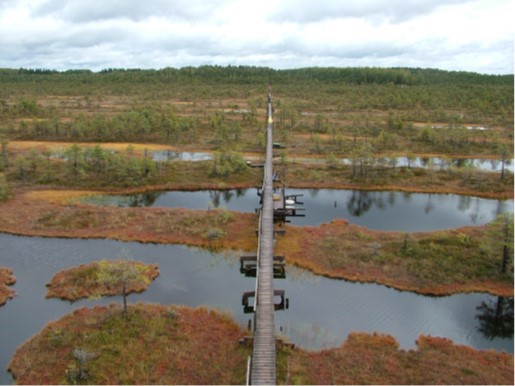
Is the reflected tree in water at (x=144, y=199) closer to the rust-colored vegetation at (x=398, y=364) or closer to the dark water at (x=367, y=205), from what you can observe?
the dark water at (x=367, y=205)

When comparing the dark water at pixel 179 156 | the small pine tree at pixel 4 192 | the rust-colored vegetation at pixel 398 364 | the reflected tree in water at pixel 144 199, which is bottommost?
the rust-colored vegetation at pixel 398 364

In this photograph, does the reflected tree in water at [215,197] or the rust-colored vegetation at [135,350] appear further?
the reflected tree in water at [215,197]

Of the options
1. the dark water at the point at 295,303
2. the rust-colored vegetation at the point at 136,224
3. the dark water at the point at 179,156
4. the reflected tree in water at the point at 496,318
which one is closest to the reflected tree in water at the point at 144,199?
the rust-colored vegetation at the point at 136,224

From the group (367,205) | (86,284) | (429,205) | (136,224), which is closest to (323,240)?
(367,205)

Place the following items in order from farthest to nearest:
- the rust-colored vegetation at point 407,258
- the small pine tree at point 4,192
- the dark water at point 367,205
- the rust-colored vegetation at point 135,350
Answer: the small pine tree at point 4,192, the dark water at point 367,205, the rust-colored vegetation at point 407,258, the rust-colored vegetation at point 135,350

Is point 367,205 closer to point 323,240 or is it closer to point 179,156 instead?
point 323,240

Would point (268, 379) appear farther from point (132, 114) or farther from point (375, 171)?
point (132, 114)

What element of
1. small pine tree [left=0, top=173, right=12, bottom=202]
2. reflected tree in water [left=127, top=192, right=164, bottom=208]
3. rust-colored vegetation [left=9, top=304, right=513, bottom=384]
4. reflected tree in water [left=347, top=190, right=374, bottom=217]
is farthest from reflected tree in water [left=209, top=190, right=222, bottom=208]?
rust-colored vegetation [left=9, top=304, right=513, bottom=384]
